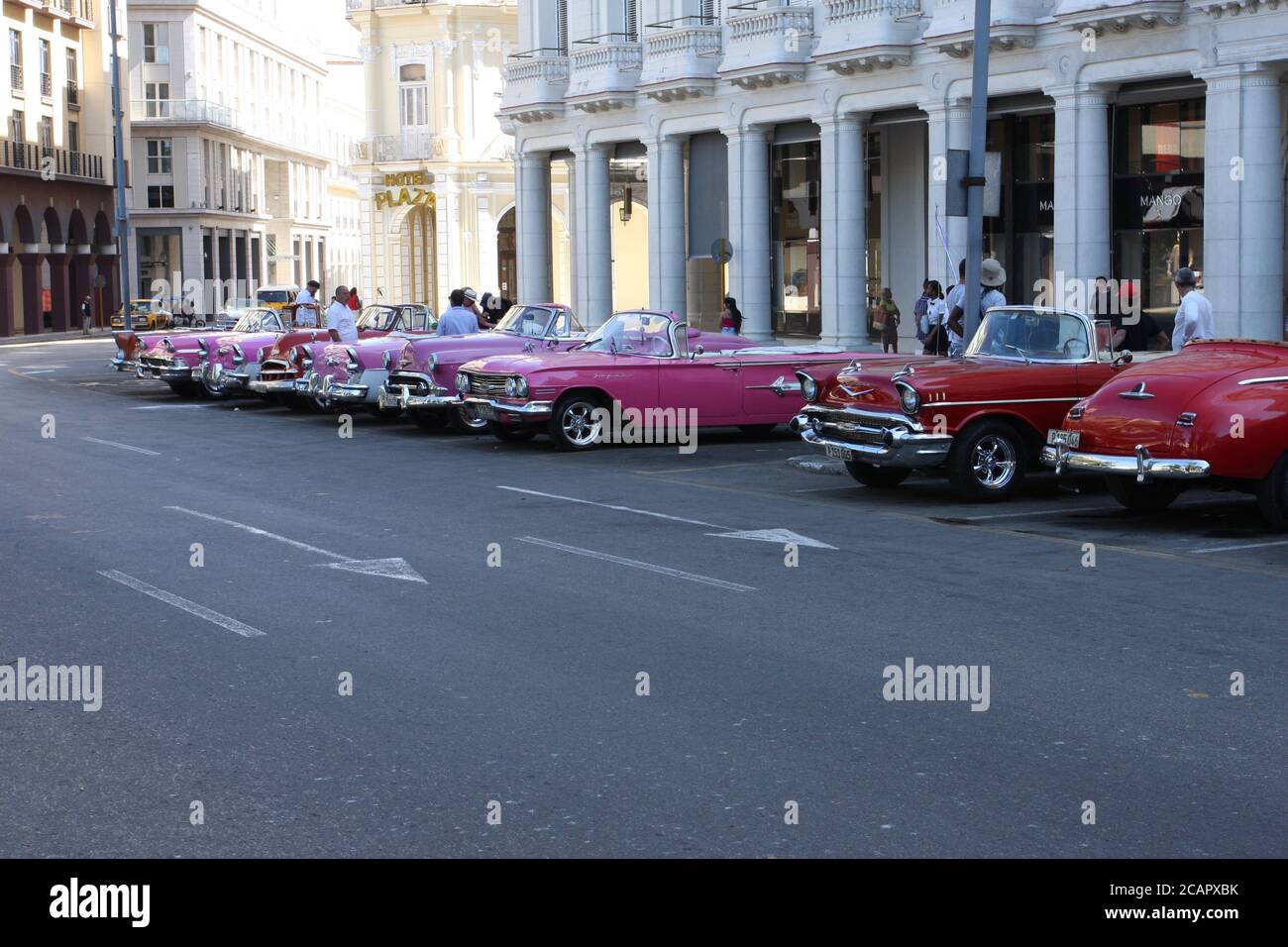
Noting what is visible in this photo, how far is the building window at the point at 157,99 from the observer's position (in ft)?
281

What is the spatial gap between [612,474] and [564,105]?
2418cm

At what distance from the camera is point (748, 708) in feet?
24.9

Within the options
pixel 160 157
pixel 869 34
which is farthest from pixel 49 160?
pixel 869 34

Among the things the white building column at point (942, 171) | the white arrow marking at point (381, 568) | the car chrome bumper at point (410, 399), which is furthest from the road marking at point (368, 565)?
the white building column at point (942, 171)

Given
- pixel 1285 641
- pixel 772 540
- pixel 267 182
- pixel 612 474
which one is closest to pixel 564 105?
pixel 612 474

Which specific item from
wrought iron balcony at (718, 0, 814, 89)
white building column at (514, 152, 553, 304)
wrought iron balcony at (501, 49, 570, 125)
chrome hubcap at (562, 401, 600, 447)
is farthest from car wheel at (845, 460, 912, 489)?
white building column at (514, 152, 553, 304)

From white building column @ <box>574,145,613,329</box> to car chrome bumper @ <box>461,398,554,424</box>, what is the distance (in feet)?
66.1

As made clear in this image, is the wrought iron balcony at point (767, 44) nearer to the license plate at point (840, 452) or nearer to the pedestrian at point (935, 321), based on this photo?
the pedestrian at point (935, 321)

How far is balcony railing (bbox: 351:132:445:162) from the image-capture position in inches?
2242

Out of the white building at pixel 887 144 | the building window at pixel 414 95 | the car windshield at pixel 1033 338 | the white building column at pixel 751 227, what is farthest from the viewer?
→ the building window at pixel 414 95

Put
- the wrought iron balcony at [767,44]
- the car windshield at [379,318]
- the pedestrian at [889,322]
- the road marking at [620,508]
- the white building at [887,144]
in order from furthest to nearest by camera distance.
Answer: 1. the wrought iron balcony at [767,44]
2. the pedestrian at [889,322]
3. the car windshield at [379,318]
4. the white building at [887,144]
5. the road marking at [620,508]

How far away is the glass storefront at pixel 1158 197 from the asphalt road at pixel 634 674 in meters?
11.3

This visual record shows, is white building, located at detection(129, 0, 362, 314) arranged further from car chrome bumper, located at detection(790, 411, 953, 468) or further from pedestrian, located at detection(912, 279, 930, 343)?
car chrome bumper, located at detection(790, 411, 953, 468)
